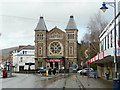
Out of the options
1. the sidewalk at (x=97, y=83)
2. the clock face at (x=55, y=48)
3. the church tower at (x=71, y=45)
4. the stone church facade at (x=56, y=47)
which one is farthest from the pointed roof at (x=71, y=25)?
the sidewalk at (x=97, y=83)

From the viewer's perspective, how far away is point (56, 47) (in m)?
90.1

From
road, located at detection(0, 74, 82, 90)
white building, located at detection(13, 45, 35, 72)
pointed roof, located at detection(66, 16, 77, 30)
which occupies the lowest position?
road, located at detection(0, 74, 82, 90)

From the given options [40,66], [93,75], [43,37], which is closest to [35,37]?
[43,37]

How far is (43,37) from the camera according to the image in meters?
89.9

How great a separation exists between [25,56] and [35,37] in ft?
46.8

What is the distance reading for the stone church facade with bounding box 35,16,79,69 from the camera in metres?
88.6

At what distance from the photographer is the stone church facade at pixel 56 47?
88.6 metres

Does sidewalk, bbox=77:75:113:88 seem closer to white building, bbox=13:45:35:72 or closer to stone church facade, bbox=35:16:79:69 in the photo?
stone church facade, bbox=35:16:79:69

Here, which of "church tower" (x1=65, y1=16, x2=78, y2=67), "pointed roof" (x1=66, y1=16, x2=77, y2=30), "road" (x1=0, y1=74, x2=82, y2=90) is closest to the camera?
"road" (x1=0, y1=74, x2=82, y2=90)

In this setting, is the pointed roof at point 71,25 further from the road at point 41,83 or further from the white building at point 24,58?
the road at point 41,83

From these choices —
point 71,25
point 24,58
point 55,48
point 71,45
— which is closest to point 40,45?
point 55,48

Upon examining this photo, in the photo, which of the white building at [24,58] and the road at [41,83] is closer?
the road at [41,83]

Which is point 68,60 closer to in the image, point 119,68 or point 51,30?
point 51,30

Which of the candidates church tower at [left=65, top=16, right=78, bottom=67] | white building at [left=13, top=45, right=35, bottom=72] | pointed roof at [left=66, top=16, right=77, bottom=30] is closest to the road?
church tower at [left=65, top=16, right=78, bottom=67]
